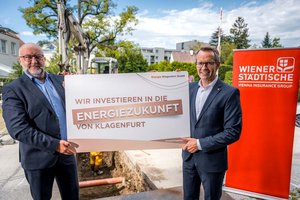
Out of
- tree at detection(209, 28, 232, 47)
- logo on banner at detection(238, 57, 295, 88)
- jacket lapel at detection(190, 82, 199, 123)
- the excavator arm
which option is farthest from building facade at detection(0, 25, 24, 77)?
tree at detection(209, 28, 232, 47)

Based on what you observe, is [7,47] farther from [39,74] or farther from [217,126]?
[217,126]

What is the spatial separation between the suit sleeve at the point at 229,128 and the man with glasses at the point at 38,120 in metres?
1.14

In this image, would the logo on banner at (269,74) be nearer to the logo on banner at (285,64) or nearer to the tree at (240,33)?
the logo on banner at (285,64)

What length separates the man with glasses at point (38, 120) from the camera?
1.63 metres

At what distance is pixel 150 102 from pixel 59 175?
1.05 meters

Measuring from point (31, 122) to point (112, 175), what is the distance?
3378mm

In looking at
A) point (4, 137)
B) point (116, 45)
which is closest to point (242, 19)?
point (116, 45)

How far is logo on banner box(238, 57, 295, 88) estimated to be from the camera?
2355 millimetres

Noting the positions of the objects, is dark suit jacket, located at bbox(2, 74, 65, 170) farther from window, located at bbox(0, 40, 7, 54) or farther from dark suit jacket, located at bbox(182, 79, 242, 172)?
window, located at bbox(0, 40, 7, 54)

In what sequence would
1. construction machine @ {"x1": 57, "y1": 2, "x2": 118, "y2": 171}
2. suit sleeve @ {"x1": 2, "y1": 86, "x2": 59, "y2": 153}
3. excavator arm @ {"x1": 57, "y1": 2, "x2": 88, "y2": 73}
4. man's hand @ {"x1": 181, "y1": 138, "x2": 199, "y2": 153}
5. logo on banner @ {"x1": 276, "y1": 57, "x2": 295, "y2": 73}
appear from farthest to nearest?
excavator arm @ {"x1": 57, "y1": 2, "x2": 88, "y2": 73}, construction machine @ {"x1": 57, "y1": 2, "x2": 118, "y2": 171}, logo on banner @ {"x1": 276, "y1": 57, "x2": 295, "y2": 73}, man's hand @ {"x1": 181, "y1": 138, "x2": 199, "y2": 153}, suit sleeve @ {"x1": 2, "y1": 86, "x2": 59, "y2": 153}

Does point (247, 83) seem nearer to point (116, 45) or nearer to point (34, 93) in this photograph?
point (34, 93)

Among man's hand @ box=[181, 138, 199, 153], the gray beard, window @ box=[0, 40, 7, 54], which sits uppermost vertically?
window @ box=[0, 40, 7, 54]

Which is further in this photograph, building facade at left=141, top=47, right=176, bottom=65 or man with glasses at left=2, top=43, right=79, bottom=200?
building facade at left=141, top=47, right=176, bottom=65

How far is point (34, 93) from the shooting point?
1.69m
